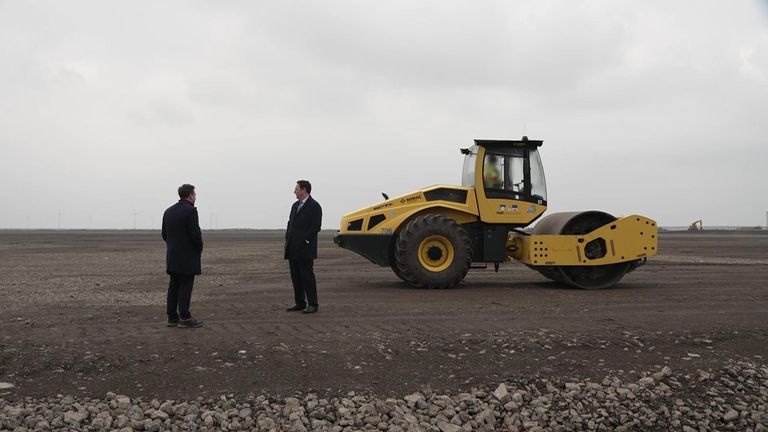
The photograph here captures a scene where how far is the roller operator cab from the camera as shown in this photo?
1238 cm

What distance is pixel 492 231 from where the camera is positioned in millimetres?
12922

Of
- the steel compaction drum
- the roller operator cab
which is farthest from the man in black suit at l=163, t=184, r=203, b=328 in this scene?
the steel compaction drum

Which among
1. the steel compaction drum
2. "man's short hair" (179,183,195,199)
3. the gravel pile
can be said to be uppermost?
"man's short hair" (179,183,195,199)

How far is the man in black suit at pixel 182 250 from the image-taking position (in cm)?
812

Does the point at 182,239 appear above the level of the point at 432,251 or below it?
above

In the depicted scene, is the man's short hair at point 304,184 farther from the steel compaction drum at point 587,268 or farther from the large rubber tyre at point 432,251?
the steel compaction drum at point 587,268

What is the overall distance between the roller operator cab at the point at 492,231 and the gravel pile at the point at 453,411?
20.0 feet

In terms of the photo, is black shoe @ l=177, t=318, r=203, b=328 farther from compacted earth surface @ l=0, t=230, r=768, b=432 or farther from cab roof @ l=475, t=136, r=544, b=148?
cab roof @ l=475, t=136, r=544, b=148

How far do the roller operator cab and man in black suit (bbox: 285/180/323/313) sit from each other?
319 centimetres

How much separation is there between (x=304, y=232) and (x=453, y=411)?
13.9 feet

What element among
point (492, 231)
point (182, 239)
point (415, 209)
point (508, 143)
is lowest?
point (182, 239)

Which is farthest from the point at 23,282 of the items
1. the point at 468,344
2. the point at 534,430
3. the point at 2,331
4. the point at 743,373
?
the point at 743,373

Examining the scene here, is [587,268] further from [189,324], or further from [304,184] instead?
[189,324]

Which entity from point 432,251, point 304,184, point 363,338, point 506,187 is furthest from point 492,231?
point 363,338
